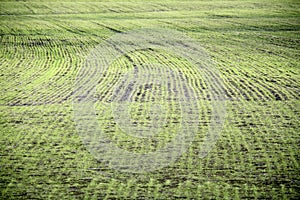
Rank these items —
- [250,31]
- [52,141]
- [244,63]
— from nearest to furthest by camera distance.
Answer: [52,141] → [244,63] → [250,31]

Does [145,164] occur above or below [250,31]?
below

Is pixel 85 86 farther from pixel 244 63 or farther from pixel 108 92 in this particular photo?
pixel 244 63

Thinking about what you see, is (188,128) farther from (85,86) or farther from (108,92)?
(85,86)

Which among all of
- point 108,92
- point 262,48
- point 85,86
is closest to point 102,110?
point 108,92

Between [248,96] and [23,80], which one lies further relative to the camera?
[23,80]

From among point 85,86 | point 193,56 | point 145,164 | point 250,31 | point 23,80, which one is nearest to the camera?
point 145,164

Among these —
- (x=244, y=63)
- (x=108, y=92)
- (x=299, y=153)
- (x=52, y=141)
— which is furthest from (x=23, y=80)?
(x=299, y=153)
